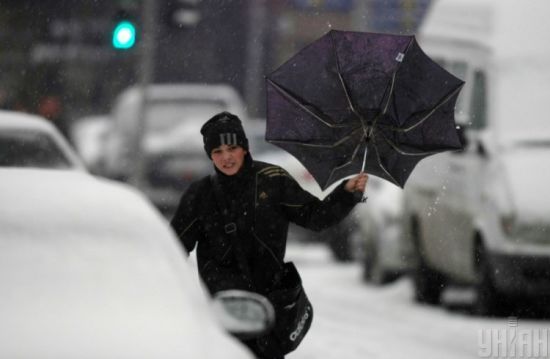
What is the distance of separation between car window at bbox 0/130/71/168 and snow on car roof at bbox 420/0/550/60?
397cm

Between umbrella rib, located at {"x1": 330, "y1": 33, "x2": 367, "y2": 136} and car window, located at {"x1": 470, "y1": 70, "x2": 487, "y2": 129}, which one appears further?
car window, located at {"x1": 470, "y1": 70, "x2": 487, "y2": 129}

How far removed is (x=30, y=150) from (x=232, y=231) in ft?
14.6

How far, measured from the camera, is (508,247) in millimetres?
12336

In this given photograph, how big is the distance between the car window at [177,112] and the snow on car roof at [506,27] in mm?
9831

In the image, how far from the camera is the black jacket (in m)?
6.63

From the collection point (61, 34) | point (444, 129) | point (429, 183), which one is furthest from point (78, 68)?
point (444, 129)

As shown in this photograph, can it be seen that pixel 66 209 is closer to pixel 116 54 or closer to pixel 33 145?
pixel 33 145

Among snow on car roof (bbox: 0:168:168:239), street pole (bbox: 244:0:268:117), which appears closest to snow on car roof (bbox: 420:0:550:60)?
snow on car roof (bbox: 0:168:168:239)

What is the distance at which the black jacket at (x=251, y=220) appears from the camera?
6.63m

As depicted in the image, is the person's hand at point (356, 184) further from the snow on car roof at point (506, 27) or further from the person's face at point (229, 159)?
the snow on car roof at point (506, 27)

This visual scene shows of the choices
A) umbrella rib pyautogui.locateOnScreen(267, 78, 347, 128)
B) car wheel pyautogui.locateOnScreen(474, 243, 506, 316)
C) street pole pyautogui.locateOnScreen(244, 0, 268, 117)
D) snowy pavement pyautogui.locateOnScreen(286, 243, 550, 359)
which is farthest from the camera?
street pole pyautogui.locateOnScreen(244, 0, 268, 117)

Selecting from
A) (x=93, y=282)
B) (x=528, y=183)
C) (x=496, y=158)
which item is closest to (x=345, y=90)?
A: (x=93, y=282)

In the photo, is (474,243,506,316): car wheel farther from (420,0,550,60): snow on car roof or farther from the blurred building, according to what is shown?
the blurred building

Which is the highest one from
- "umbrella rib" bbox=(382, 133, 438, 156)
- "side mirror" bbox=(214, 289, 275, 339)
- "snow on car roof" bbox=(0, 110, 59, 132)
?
"umbrella rib" bbox=(382, 133, 438, 156)
